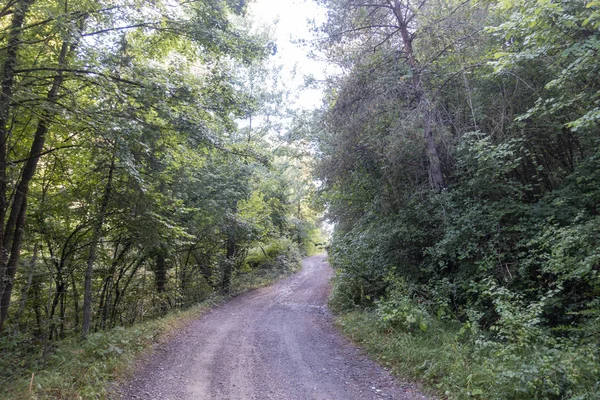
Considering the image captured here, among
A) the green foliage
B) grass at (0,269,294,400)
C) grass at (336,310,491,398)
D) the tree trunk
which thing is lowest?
grass at (336,310,491,398)

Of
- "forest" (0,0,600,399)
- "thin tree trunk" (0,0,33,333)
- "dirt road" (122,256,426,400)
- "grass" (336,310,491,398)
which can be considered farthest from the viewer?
"dirt road" (122,256,426,400)

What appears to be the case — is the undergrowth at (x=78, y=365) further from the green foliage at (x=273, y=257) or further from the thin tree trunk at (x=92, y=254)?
the green foliage at (x=273, y=257)

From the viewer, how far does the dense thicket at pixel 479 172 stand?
199 inches

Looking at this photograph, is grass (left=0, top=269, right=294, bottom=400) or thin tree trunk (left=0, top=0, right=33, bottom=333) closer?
grass (left=0, top=269, right=294, bottom=400)

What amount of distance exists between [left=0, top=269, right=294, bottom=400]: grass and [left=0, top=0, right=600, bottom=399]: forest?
0.06 meters

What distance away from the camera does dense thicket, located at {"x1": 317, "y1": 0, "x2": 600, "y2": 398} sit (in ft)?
16.6

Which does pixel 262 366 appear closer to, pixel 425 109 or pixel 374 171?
pixel 374 171

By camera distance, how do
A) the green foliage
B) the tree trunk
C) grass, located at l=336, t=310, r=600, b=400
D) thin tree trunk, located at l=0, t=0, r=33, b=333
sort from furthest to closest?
the green foliage, the tree trunk, thin tree trunk, located at l=0, t=0, r=33, b=333, grass, located at l=336, t=310, r=600, b=400

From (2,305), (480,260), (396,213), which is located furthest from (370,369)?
(2,305)

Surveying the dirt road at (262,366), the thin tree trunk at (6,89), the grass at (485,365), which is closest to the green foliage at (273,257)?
the dirt road at (262,366)

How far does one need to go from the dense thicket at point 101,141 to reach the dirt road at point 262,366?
6.89 feet

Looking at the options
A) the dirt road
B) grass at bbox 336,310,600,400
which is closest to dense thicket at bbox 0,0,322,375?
the dirt road

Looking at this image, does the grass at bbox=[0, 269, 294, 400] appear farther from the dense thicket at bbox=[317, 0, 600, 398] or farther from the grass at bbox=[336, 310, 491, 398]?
the dense thicket at bbox=[317, 0, 600, 398]

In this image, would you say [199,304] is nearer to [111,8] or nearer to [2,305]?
[2,305]
